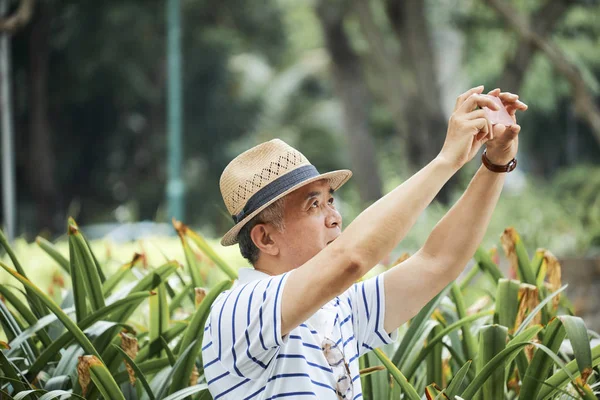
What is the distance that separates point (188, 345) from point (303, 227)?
75cm

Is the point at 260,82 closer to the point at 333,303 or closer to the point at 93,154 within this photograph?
the point at 93,154

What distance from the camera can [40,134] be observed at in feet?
76.5

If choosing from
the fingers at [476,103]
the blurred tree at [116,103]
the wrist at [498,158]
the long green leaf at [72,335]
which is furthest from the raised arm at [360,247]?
the blurred tree at [116,103]

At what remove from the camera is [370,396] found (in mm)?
2740

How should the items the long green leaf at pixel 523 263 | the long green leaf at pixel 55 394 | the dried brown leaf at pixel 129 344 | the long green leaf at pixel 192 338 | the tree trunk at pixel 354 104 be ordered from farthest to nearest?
the tree trunk at pixel 354 104
the long green leaf at pixel 523 263
the dried brown leaf at pixel 129 344
the long green leaf at pixel 192 338
the long green leaf at pixel 55 394

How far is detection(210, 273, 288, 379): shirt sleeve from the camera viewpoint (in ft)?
6.56

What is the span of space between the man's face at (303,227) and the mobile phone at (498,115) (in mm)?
429

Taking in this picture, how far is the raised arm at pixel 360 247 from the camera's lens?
1.95 meters

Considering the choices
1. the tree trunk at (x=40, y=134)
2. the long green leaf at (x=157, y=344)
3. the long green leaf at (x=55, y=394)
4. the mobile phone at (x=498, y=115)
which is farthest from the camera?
the tree trunk at (x=40, y=134)

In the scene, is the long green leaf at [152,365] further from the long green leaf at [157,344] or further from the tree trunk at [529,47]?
the tree trunk at [529,47]

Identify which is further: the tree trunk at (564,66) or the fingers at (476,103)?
the tree trunk at (564,66)

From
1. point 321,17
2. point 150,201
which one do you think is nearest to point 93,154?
point 150,201

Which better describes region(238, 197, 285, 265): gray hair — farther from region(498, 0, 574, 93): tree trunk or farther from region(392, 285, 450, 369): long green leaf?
region(498, 0, 574, 93): tree trunk

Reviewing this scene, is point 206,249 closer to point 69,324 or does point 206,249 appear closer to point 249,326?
point 69,324
